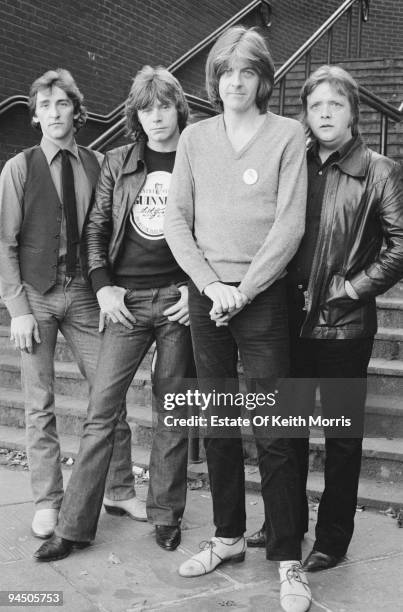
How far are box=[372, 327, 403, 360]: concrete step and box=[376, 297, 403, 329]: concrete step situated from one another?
6.6 inches

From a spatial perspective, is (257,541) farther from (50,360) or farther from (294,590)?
(50,360)

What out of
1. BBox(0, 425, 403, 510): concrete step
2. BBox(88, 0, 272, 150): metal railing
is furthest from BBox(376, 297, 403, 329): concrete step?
BBox(88, 0, 272, 150): metal railing

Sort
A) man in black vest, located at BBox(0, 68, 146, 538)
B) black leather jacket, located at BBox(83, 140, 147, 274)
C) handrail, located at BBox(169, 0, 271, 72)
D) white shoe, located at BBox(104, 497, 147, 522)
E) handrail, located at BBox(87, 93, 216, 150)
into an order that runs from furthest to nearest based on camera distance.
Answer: handrail, located at BBox(169, 0, 271, 72)
handrail, located at BBox(87, 93, 216, 150)
white shoe, located at BBox(104, 497, 147, 522)
man in black vest, located at BBox(0, 68, 146, 538)
black leather jacket, located at BBox(83, 140, 147, 274)

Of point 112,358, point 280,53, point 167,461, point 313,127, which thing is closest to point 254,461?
point 167,461

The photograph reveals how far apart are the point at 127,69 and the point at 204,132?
6068 mm

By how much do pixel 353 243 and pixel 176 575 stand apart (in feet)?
4.73

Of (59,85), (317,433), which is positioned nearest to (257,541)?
(317,433)

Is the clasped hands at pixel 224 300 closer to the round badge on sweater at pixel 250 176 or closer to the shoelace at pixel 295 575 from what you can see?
the round badge on sweater at pixel 250 176

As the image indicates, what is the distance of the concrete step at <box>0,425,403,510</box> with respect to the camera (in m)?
3.66

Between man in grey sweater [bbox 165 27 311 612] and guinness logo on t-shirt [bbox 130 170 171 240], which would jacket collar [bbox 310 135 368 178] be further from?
guinness logo on t-shirt [bbox 130 170 171 240]

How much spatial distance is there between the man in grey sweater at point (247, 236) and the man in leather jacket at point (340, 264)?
0.13 meters

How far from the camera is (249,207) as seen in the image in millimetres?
2703

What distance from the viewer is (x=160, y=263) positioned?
10.3ft

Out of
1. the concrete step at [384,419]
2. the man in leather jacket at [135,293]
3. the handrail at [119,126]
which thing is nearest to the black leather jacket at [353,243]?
the man in leather jacket at [135,293]
